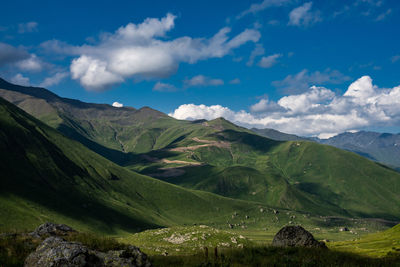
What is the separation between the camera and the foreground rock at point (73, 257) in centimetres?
1280

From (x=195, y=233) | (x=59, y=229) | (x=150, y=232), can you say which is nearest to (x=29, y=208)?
(x=150, y=232)

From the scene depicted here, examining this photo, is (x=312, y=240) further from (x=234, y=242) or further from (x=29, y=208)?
(x=29, y=208)

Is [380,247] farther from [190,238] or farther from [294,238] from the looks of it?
[190,238]

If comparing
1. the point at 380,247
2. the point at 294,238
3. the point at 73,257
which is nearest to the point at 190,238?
the point at 380,247

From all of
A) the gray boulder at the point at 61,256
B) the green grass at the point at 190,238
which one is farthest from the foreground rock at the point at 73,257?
the green grass at the point at 190,238

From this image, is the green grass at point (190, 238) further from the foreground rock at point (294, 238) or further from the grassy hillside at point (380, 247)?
the foreground rock at point (294, 238)

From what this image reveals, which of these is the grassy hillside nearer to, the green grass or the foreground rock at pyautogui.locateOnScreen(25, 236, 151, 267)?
the foreground rock at pyautogui.locateOnScreen(25, 236, 151, 267)

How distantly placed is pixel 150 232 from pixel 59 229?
243ft

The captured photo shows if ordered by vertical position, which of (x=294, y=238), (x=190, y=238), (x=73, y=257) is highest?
(x=73, y=257)

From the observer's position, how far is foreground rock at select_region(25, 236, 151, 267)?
42.0ft

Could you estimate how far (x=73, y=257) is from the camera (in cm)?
1300

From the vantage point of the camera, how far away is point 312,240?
120ft

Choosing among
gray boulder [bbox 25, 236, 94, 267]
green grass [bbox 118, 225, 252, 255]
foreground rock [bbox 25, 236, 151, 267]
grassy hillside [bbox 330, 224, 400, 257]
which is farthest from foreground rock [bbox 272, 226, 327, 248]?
green grass [bbox 118, 225, 252, 255]

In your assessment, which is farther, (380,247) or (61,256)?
(380,247)
